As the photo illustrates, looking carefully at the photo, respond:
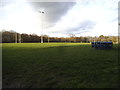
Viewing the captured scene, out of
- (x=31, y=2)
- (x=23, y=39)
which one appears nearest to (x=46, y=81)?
(x=31, y=2)

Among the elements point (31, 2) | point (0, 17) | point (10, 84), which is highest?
point (31, 2)

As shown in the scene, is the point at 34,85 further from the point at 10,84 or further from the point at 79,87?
the point at 79,87

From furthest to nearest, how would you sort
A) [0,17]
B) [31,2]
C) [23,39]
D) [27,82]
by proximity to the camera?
[23,39], [31,2], [0,17], [27,82]

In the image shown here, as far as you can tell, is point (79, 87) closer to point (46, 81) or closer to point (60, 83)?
point (60, 83)

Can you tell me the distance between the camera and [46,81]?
8.14 feet

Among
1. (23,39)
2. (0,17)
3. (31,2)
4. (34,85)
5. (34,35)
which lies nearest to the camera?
(34,85)

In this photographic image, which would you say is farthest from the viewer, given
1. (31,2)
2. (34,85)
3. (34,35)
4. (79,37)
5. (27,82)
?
(79,37)

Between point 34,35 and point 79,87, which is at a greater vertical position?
point 34,35

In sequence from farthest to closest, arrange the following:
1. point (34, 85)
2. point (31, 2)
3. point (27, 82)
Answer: point (31, 2)
point (27, 82)
point (34, 85)

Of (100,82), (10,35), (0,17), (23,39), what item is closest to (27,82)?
(100,82)

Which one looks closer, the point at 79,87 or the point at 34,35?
the point at 79,87

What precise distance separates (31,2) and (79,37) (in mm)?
77672

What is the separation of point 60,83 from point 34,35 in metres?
60.3

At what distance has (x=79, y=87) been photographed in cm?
213
